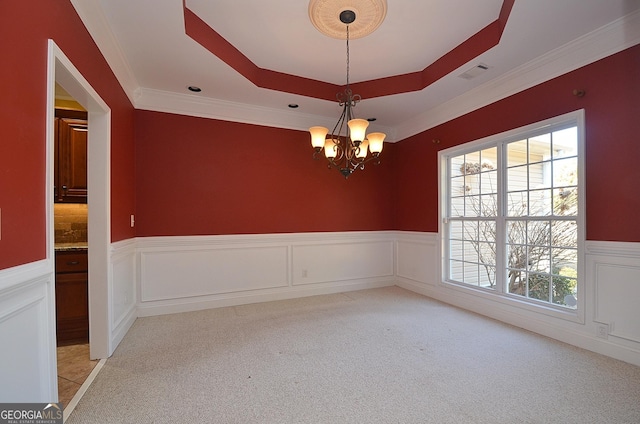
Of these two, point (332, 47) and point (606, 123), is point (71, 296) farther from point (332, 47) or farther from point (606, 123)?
point (606, 123)

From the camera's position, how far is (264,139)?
13.8 feet

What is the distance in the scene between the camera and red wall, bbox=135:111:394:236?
364 cm

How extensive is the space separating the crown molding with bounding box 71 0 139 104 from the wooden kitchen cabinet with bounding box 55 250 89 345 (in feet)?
5.95

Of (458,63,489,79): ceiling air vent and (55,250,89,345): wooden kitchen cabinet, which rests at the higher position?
(458,63,489,79): ceiling air vent

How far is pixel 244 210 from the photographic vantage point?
4.08 meters

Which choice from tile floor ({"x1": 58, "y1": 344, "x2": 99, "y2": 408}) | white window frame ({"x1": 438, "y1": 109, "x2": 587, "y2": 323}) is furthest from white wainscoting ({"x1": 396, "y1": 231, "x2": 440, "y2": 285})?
tile floor ({"x1": 58, "y1": 344, "x2": 99, "y2": 408})

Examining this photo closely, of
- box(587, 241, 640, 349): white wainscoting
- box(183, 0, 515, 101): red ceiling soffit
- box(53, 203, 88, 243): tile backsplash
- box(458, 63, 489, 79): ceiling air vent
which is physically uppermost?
box(183, 0, 515, 101): red ceiling soffit

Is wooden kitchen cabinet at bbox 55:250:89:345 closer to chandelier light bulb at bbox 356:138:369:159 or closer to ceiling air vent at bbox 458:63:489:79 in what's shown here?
chandelier light bulb at bbox 356:138:369:159

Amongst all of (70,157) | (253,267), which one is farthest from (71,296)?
(253,267)

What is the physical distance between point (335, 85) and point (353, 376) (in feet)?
11.0

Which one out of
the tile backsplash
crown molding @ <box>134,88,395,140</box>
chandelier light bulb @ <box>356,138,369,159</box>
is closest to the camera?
chandelier light bulb @ <box>356,138,369,159</box>

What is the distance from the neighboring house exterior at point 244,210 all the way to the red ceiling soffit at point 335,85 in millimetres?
786

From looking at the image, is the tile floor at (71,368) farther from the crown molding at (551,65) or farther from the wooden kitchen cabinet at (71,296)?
the crown molding at (551,65)

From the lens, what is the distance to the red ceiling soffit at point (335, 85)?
2584 mm
